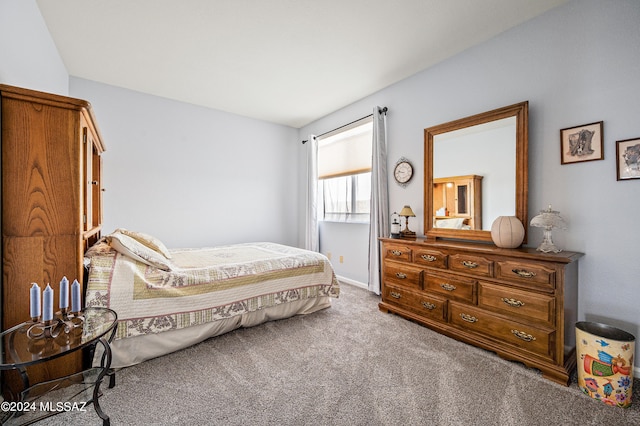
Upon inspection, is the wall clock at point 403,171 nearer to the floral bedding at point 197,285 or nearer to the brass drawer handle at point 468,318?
the floral bedding at point 197,285

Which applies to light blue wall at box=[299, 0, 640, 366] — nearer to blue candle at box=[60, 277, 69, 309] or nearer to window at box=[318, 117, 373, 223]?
window at box=[318, 117, 373, 223]

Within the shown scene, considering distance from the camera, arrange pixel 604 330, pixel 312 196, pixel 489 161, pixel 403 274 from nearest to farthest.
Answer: pixel 604 330 → pixel 489 161 → pixel 403 274 → pixel 312 196

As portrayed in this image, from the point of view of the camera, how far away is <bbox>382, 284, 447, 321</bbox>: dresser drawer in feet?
7.97

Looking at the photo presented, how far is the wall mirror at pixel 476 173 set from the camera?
2279 mm

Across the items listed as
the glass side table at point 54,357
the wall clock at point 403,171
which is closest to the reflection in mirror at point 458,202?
the wall clock at point 403,171

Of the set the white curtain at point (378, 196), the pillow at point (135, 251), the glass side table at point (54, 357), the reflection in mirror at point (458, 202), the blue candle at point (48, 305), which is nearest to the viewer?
the glass side table at point (54, 357)

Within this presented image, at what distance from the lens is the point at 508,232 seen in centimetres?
215

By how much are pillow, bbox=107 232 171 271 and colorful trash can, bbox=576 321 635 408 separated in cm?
297

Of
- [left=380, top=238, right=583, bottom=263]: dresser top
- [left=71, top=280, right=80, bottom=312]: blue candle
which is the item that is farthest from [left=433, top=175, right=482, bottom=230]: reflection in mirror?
[left=71, top=280, right=80, bottom=312]: blue candle

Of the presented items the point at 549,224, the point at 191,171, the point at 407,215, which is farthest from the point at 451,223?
the point at 191,171

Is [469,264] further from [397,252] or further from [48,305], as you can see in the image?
[48,305]

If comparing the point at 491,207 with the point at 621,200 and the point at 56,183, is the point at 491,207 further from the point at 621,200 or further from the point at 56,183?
the point at 56,183

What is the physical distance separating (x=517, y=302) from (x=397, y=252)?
1101 millimetres

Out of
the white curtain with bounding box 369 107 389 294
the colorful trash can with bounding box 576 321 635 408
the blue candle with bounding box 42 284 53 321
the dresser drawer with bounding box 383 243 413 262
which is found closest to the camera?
the blue candle with bounding box 42 284 53 321
